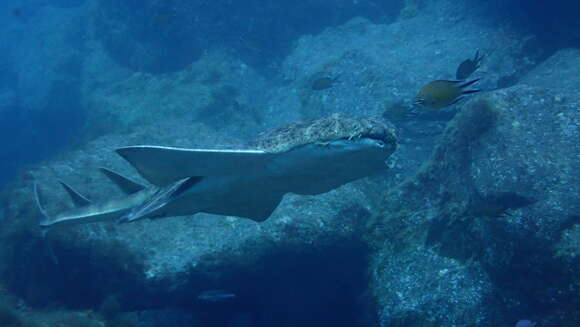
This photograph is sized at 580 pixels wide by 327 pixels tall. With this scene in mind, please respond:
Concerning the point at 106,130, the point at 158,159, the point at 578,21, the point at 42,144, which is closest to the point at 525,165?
the point at 158,159

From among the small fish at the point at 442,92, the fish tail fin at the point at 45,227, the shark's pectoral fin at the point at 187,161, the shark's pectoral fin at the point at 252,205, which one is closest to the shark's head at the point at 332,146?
the shark's pectoral fin at the point at 187,161

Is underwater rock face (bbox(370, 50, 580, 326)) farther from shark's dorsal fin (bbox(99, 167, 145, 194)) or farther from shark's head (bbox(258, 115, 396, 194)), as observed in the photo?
shark's dorsal fin (bbox(99, 167, 145, 194))

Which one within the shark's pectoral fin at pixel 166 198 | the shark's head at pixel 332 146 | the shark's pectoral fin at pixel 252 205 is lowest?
the shark's pectoral fin at pixel 252 205

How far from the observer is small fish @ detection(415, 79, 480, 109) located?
14.2 feet

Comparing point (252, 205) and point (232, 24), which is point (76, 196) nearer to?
point (252, 205)

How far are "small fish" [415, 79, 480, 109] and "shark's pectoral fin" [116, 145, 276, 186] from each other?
87.6 inches

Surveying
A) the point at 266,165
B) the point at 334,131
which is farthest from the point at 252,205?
the point at 334,131

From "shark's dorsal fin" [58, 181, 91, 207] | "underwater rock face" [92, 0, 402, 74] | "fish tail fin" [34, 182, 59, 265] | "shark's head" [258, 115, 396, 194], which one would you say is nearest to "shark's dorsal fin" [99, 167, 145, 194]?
"shark's dorsal fin" [58, 181, 91, 207]

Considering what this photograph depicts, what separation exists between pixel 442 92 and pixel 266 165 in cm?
244

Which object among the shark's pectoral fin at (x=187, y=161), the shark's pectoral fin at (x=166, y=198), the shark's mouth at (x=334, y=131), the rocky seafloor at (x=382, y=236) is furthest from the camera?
the rocky seafloor at (x=382, y=236)

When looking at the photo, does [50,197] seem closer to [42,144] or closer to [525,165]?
[525,165]

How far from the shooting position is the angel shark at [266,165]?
3596 millimetres

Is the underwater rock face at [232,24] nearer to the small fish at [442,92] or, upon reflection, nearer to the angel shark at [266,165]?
the angel shark at [266,165]

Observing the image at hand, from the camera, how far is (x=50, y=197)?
794 cm
